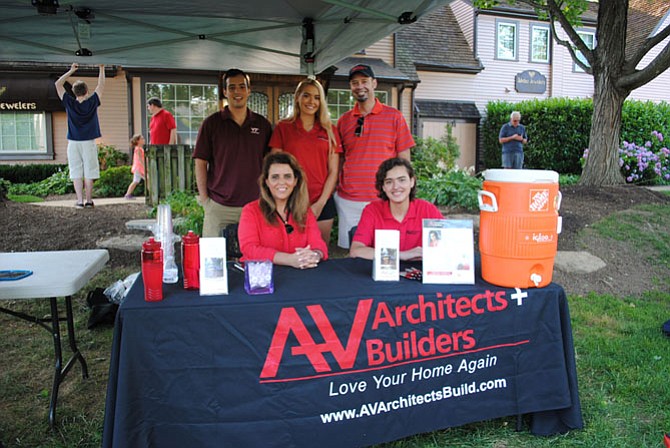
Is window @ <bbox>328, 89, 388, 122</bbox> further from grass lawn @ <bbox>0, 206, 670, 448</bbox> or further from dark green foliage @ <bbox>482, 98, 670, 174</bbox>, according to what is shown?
grass lawn @ <bbox>0, 206, 670, 448</bbox>

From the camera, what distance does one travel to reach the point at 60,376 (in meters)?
2.50

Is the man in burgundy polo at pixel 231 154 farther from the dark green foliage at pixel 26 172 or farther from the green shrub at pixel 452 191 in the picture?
the dark green foliage at pixel 26 172

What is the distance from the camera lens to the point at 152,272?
1.90 meters

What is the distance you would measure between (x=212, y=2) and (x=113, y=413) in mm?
2784

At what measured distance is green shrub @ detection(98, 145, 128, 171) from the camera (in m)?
10.9

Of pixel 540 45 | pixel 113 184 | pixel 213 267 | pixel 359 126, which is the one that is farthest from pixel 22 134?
pixel 540 45

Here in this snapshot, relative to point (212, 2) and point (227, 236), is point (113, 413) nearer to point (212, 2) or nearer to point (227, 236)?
point (227, 236)

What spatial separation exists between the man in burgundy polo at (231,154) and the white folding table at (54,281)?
91 centimetres

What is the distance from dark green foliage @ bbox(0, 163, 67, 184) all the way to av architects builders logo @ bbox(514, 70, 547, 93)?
12.6 meters

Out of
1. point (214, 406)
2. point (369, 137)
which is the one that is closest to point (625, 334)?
point (369, 137)

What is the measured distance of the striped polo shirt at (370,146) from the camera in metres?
3.41

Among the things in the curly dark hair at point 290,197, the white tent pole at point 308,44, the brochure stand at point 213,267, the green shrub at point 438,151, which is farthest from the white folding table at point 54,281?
the green shrub at point 438,151

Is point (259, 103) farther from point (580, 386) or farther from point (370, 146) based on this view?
point (580, 386)

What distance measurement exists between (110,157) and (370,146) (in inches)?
355
